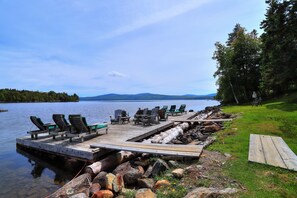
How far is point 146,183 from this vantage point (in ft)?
15.9

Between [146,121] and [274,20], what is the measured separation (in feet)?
58.8

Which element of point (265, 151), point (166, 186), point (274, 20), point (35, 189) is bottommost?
point (35, 189)

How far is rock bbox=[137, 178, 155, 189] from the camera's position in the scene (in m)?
4.76

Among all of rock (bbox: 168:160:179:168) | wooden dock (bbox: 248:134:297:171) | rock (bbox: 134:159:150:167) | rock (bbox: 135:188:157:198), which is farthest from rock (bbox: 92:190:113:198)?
wooden dock (bbox: 248:134:297:171)

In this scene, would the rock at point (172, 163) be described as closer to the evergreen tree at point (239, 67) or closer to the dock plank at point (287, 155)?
the dock plank at point (287, 155)

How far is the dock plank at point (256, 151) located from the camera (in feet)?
15.9

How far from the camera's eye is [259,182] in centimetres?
382

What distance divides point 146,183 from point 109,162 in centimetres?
232

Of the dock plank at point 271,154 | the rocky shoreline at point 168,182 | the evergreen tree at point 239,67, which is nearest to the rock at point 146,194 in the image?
the rocky shoreline at point 168,182

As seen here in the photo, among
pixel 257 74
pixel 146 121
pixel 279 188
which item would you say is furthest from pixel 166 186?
pixel 257 74

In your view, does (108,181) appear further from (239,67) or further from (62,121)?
(239,67)

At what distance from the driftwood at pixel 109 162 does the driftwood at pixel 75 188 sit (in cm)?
44

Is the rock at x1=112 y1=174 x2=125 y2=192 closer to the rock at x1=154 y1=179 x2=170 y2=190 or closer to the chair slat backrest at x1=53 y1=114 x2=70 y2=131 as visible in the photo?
the rock at x1=154 y1=179 x2=170 y2=190

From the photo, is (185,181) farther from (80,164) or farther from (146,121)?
(146,121)
